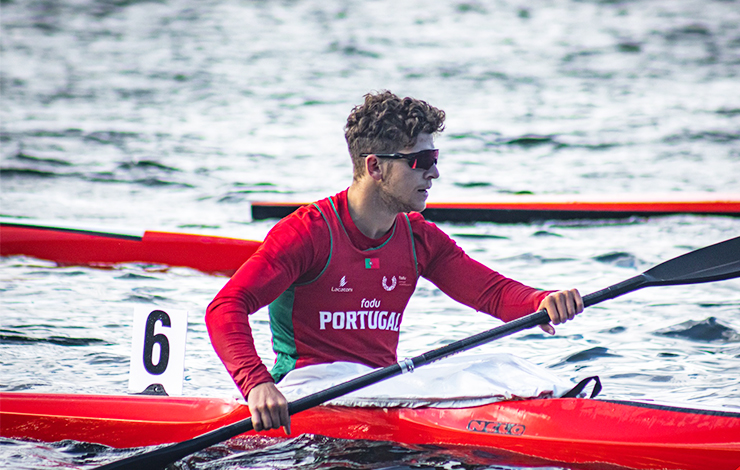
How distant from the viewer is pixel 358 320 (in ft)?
9.34

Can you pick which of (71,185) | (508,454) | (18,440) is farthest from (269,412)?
(71,185)

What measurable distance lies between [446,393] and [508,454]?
10.4 inches

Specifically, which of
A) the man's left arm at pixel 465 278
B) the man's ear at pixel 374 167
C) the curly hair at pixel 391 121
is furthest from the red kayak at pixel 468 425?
the curly hair at pixel 391 121

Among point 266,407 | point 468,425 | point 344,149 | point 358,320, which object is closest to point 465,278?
point 358,320

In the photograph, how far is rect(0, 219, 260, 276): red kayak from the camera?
18.8 feet

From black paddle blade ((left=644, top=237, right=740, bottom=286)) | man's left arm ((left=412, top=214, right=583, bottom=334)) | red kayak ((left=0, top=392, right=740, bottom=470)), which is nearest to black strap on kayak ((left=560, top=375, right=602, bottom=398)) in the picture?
red kayak ((left=0, top=392, right=740, bottom=470))

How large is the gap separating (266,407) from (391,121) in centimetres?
94

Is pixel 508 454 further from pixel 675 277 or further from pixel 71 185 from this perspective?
pixel 71 185

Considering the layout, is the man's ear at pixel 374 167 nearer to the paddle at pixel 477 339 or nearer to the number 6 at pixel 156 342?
the paddle at pixel 477 339

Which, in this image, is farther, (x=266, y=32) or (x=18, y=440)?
(x=266, y=32)

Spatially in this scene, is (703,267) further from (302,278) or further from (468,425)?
(302,278)

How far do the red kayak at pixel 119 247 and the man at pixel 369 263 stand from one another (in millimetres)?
2857

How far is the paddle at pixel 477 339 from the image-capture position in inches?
99.7

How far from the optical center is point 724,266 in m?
2.85
